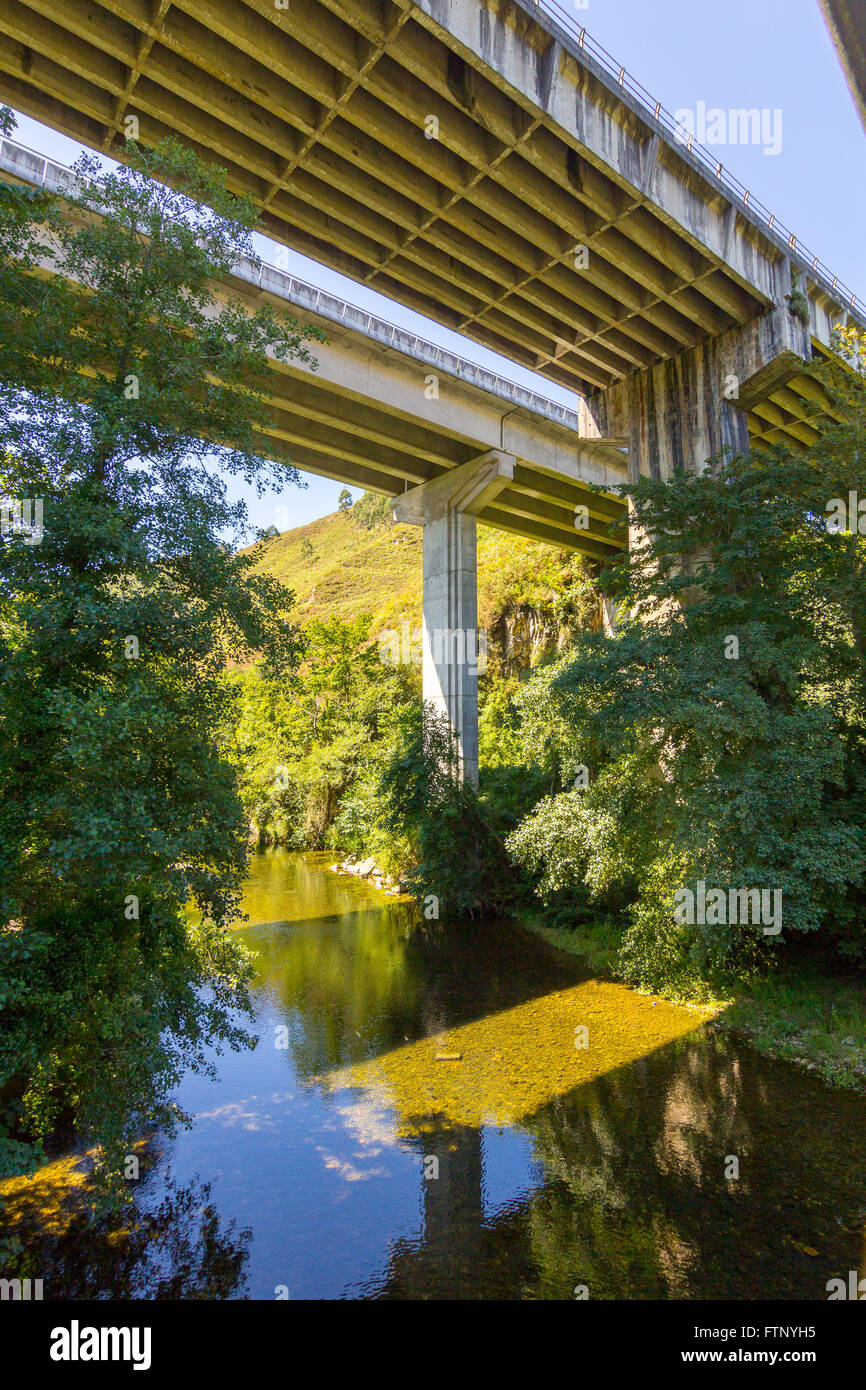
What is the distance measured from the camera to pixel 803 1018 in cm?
1006

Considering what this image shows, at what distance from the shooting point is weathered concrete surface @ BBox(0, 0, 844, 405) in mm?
10477

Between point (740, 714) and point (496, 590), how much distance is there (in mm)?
22437

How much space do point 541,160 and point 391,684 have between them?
18953 mm

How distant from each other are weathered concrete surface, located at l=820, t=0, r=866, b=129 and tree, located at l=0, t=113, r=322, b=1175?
5.90 meters

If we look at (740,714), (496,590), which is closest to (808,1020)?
(740,714)

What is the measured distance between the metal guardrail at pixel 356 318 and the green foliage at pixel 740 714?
8.91 metres

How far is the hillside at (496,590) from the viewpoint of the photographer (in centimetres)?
2920

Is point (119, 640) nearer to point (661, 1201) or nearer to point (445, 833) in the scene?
point (661, 1201)

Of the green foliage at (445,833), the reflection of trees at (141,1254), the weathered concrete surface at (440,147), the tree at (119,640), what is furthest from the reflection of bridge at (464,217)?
the reflection of trees at (141,1254)

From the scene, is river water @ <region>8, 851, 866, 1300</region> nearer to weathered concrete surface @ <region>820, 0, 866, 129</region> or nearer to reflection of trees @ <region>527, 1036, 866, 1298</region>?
reflection of trees @ <region>527, 1036, 866, 1298</region>

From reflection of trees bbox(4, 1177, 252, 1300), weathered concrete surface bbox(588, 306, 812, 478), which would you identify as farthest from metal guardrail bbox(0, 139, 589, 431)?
reflection of trees bbox(4, 1177, 252, 1300)

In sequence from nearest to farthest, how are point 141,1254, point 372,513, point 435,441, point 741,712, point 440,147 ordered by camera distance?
point 141,1254, point 741,712, point 440,147, point 435,441, point 372,513

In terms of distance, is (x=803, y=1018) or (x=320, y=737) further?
(x=320, y=737)
